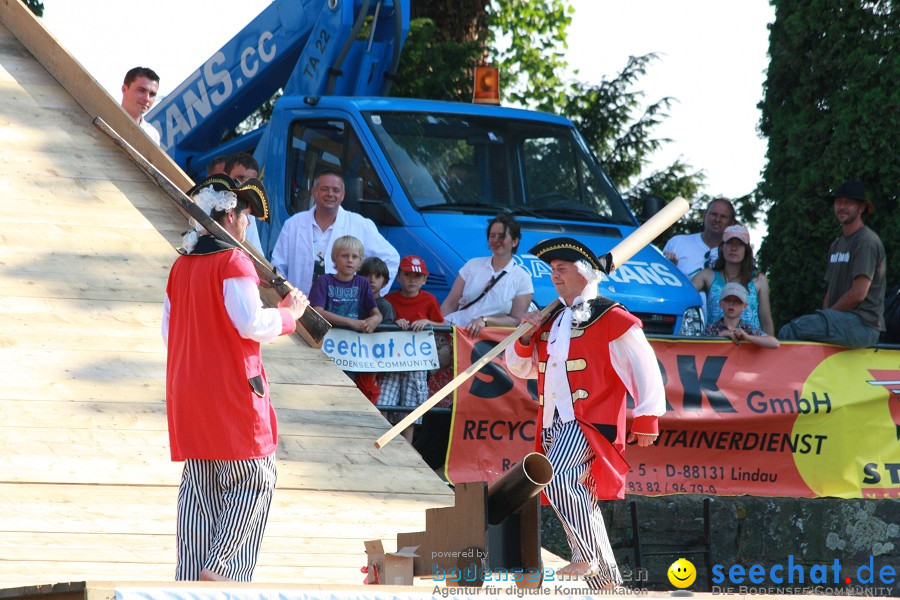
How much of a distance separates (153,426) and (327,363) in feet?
4.61

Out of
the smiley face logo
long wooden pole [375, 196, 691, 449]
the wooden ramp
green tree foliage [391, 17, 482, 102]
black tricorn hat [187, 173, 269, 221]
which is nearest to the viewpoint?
black tricorn hat [187, 173, 269, 221]

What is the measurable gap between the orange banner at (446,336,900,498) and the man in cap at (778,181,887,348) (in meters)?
0.12

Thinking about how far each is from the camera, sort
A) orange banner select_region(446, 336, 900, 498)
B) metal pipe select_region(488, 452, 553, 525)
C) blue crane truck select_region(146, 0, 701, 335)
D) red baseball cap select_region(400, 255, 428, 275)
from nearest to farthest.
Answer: metal pipe select_region(488, 452, 553, 525)
orange banner select_region(446, 336, 900, 498)
red baseball cap select_region(400, 255, 428, 275)
blue crane truck select_region(146, 0, 701, 335)

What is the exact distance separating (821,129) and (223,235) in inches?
386

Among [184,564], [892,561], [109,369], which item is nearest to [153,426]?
[109,369]

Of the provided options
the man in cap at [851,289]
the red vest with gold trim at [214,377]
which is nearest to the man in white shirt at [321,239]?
the man in cap at [851,289]

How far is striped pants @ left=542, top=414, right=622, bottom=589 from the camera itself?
6.33 meters

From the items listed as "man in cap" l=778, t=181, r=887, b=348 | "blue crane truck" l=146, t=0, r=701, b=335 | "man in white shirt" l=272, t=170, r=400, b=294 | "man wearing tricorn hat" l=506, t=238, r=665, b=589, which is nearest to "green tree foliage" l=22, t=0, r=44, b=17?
"blue crane truck" l=146, t=0, r=701, b=335

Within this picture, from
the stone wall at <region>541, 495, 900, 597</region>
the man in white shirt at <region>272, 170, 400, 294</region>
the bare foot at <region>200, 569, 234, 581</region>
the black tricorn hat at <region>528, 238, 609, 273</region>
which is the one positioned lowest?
the stone wall at <region>541, 495, 900, 597</region>

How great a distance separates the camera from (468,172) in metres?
11.4

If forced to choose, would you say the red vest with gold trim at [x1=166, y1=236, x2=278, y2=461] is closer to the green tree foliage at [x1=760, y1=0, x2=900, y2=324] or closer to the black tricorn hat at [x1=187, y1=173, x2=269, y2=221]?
the black tricorn hat at [x1=187, y1=173, x2=269, y2=221]

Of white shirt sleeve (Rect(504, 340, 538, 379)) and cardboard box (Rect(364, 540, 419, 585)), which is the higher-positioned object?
white shirt sleeve (Rect(504, 340, 538, 379))

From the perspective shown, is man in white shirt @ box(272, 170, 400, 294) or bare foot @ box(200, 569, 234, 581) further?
man in white shirt @ box(272, 170, 400, 294)

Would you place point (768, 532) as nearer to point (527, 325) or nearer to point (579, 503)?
point (527, 325)
